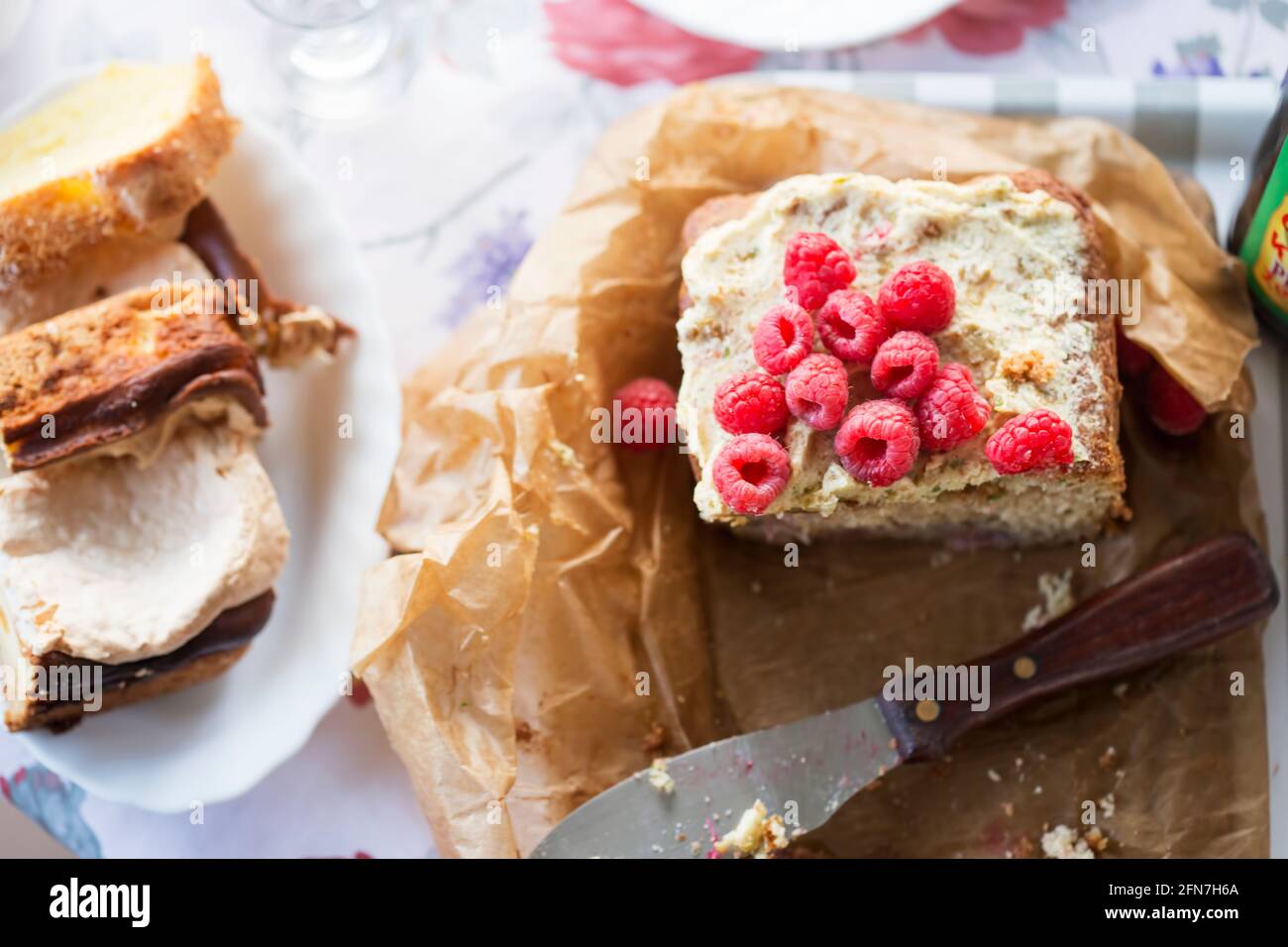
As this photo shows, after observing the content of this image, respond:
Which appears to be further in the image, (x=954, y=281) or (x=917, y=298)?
(x=954, y=281)

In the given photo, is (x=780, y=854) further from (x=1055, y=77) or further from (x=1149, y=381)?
(x=1055, y=77)

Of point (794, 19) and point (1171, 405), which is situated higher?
point (794, 19)

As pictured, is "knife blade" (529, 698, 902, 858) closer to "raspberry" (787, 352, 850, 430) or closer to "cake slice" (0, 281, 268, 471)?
"raspberry" (787, 352, 850, 430)

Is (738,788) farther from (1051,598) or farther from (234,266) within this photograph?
(234,266)

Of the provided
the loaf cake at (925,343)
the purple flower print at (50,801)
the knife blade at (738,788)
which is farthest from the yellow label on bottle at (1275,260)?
the purple flower print at (50,801)

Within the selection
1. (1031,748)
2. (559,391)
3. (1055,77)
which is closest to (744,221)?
(559,391)

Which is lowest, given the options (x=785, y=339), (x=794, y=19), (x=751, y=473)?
(x=751, y=473)

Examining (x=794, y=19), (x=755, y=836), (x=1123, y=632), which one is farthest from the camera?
(x=794, y=19)

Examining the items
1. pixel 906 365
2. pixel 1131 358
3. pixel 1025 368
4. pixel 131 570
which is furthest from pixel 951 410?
pixel 131 570
